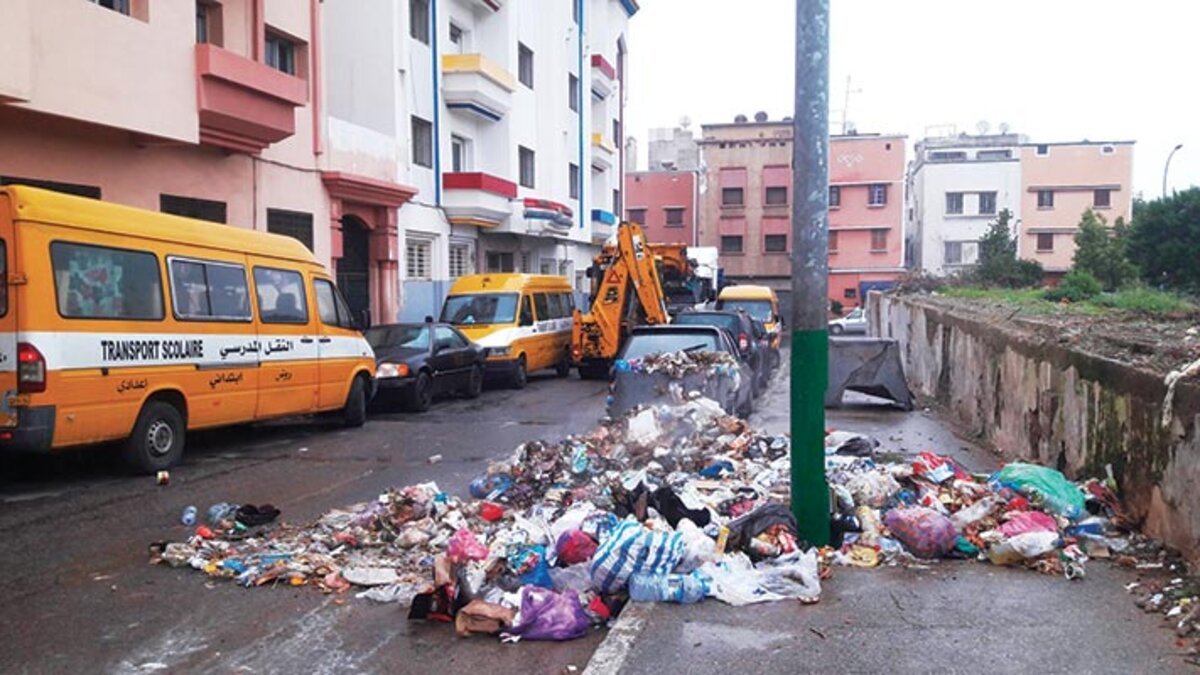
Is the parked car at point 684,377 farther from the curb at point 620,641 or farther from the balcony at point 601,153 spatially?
the balcony at point 601,153

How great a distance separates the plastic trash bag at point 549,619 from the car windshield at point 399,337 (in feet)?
36.9

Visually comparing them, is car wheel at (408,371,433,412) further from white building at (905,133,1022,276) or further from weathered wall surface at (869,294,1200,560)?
white building at (905,133,1022,276)

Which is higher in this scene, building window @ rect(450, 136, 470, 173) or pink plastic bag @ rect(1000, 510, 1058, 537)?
building window @ rect(450, 136, 470, 173)

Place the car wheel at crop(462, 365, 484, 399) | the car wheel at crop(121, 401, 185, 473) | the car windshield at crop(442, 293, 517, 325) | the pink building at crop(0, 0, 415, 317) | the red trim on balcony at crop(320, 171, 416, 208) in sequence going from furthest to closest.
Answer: the car windshield at crop(442, 293, 517, 325) → the red trim on balcony at crop(320, 171, 416, 208) → the car wheel at crop(462, 365, 484, 399) → the pink building at crop(0, 0, 415, 317) → the car wheel at crop(121, 401, 185, 473)

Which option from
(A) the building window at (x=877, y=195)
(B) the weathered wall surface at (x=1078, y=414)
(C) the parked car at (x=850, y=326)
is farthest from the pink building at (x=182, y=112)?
(A) the building window at (x=877, y=195)

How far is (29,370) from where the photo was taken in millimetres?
8531

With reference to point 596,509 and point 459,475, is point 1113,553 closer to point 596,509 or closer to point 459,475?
point 596,509

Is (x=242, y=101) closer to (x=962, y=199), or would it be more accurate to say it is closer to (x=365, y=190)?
(x=365, y=190)

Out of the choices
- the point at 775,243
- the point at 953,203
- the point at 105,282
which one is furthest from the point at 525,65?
the point at 953,203

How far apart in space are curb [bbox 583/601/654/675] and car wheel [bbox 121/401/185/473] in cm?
638

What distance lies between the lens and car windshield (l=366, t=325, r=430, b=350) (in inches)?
646

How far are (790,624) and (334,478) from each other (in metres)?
6.11

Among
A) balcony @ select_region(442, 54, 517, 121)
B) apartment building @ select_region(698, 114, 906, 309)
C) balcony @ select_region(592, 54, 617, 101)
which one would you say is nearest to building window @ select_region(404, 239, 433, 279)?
balcony @ select_region(442, 54, 517, 121)

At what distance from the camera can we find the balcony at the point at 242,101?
14344 millimetres
